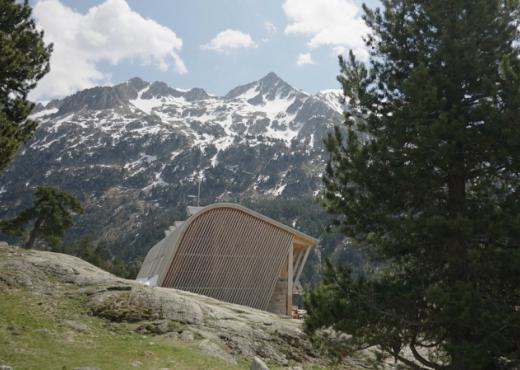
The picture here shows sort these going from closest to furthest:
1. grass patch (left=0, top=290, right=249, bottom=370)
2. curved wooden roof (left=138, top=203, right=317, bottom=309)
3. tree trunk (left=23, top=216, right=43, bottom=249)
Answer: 1. grass patch (left=0, top=290, right=249, bottom=370)
2. curved wooden roof (left=138, top=203, right=317, bottom=309)
3. tree trunk (left=23, top=216, right=43, bottom=249)

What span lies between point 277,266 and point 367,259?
24697 mm

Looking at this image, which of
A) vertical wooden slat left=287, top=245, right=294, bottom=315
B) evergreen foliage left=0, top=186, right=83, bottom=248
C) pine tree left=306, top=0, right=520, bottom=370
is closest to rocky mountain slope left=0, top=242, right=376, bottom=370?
pine tree left=306, top=0, right=520, bottom=370

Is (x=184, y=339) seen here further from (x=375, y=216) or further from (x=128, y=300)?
(x=375, y=216)

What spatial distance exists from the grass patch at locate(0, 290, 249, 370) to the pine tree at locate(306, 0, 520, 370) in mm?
5240

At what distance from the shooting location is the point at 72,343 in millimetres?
13453

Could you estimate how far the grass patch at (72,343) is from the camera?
11.9 metres

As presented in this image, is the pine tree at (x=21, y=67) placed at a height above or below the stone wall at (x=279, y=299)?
above

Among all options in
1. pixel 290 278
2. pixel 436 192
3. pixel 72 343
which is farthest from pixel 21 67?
pixel 290 278

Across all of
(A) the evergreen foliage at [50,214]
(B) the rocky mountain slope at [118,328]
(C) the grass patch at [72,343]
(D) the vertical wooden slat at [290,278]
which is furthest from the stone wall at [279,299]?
(A) the evergreen foliage at [50,214]

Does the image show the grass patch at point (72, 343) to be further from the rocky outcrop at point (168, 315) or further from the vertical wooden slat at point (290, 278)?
the vertical wooden slat at point (290, 278)

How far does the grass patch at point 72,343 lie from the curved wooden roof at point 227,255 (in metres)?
16.5

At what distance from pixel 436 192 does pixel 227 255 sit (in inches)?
1009

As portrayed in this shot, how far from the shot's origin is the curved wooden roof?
33406 mm

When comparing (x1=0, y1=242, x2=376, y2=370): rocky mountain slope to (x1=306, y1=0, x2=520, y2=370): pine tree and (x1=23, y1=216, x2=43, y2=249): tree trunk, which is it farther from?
(x1=23, y1=216, x2=43, y2=249): tree trunk
